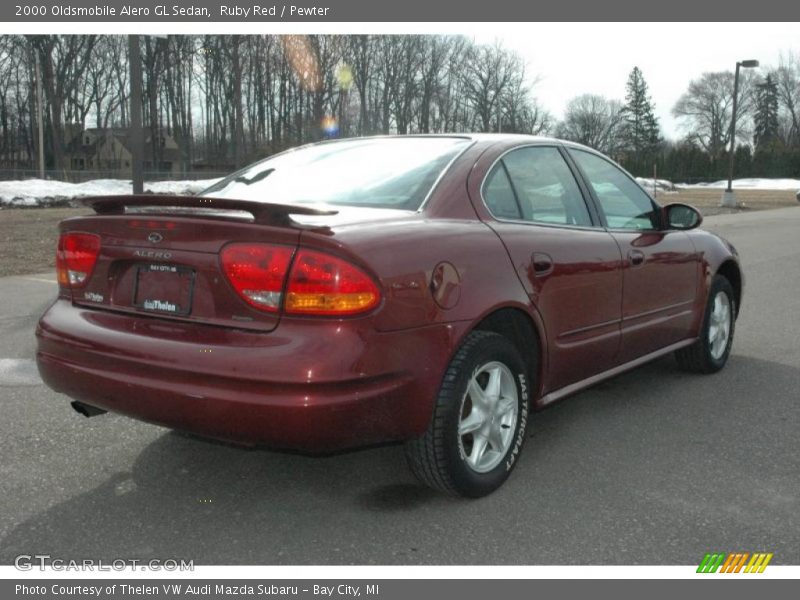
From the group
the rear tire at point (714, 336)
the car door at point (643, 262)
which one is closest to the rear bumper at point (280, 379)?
the car door at point (643, 262)

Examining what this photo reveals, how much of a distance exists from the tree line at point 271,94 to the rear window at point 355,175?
48.7 m

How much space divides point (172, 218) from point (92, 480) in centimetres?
124

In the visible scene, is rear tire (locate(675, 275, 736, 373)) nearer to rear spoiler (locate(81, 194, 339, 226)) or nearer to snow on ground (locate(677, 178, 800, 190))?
rear spoiler (locate(81, 194, 339, 226))

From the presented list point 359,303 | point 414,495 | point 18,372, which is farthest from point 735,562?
point 18,372

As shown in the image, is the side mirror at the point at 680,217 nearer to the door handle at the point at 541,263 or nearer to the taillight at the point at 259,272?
the door handle at the point at 541,263

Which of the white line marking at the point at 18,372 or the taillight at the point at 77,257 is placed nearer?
the taillight at the point at 77,257

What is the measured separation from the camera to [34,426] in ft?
13.6

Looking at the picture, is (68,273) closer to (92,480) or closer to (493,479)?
(92,480)

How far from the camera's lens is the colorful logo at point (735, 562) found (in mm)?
2730

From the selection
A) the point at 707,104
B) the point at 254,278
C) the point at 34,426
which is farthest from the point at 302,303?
the point at 707,104

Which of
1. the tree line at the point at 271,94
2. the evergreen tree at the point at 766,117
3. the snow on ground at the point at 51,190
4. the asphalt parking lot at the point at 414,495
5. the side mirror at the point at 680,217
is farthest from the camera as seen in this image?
the evergreen tree at the point at 766,117

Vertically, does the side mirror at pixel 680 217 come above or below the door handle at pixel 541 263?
above

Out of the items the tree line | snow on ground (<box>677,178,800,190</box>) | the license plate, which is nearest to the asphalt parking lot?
the license plate
